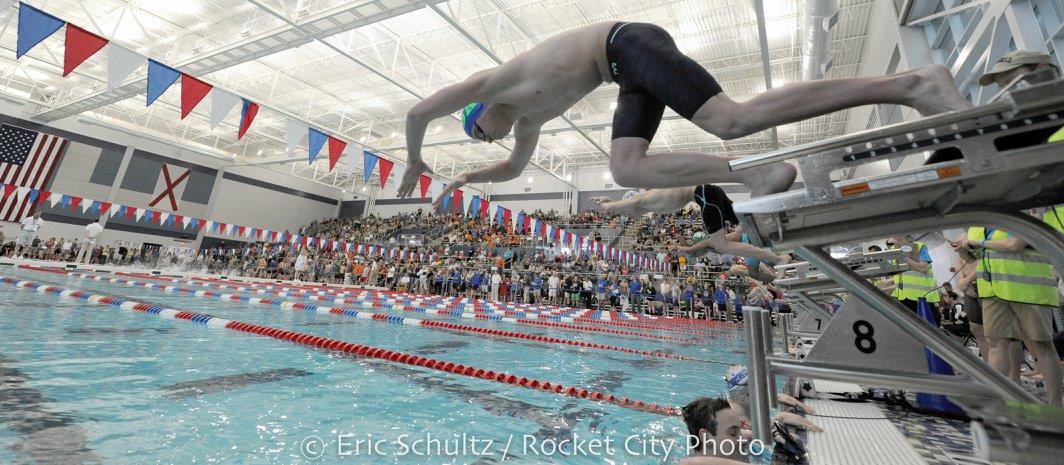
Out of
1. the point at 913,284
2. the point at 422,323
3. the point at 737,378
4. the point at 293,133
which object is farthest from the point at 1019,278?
the point at 293,133

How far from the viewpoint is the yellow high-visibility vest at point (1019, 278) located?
2.85 metres

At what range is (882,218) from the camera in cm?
124

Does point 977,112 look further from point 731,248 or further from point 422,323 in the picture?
point 422,323

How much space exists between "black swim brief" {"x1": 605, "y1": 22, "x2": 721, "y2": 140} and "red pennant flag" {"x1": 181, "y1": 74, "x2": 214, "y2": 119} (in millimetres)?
10498

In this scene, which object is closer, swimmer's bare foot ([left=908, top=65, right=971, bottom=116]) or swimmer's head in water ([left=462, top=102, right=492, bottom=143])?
swimmer's bare foot ([left=908, top=65, right=971, bottom=116])

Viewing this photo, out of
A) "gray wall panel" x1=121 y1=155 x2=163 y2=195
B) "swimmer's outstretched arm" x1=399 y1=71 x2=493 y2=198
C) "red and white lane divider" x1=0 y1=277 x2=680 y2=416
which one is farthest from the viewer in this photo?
"gray wall panel" x1=121 y1=155 x2=163 y2=195

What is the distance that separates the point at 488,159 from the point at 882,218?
24169mm

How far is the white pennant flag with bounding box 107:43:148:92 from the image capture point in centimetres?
892

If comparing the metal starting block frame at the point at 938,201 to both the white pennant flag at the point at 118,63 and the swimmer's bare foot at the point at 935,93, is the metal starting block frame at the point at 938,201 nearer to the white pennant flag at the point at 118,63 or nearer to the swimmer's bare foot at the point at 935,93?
the swimmer's bare foot at the point at 935,93

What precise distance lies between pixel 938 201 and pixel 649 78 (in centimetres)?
86

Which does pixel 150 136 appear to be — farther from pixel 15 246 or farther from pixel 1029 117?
pixel 1029 117

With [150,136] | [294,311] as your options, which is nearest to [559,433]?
[294,311]

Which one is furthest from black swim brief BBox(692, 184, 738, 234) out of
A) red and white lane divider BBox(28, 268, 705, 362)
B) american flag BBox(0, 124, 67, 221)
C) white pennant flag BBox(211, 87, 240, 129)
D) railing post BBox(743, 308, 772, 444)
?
american flag BBox(0, 124, 67, 221)

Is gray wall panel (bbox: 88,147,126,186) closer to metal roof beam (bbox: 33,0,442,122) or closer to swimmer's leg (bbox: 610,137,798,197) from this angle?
metal roof beam (bbox: 33,0,442,122)
